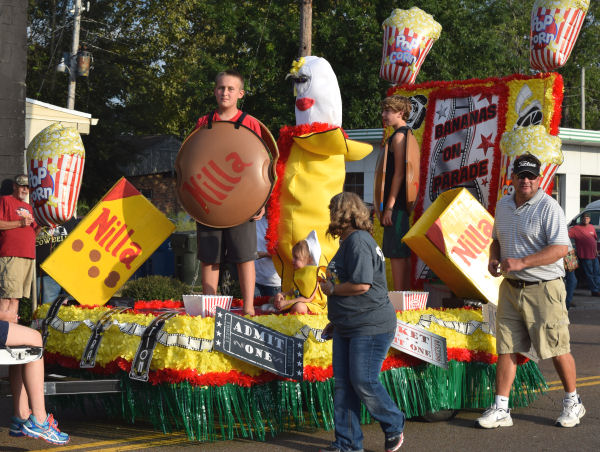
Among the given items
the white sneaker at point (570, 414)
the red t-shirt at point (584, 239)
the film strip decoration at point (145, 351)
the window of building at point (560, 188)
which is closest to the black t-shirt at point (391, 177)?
the white sneaker at point (570, 414)

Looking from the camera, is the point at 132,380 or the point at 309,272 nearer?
the point at 132,380

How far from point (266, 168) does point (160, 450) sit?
6.74 feet

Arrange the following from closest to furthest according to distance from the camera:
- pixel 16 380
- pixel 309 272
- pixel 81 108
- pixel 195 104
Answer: pixel 16 380 → pixel 309 272 → pixel 195 104 → pixel 81 108

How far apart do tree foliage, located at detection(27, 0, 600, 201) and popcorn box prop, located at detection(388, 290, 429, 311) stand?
19.2 meters

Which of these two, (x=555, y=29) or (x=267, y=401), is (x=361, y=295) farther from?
(x=555, y=29)

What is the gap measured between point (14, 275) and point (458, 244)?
446cm

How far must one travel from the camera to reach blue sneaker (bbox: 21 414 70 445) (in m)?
4.76

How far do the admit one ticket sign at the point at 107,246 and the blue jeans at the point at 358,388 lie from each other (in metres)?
2.15

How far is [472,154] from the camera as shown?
852cm

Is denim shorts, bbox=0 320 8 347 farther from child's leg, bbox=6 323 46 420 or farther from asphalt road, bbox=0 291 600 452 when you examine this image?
asphalt road, bbox=0 291 600 452

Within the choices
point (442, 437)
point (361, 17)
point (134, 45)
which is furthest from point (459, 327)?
point (134, 45)

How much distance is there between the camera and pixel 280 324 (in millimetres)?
5355

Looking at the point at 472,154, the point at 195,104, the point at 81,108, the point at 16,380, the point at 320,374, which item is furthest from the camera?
the point at 81,108

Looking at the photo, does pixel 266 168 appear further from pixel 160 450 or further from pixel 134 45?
pixel 134 45
